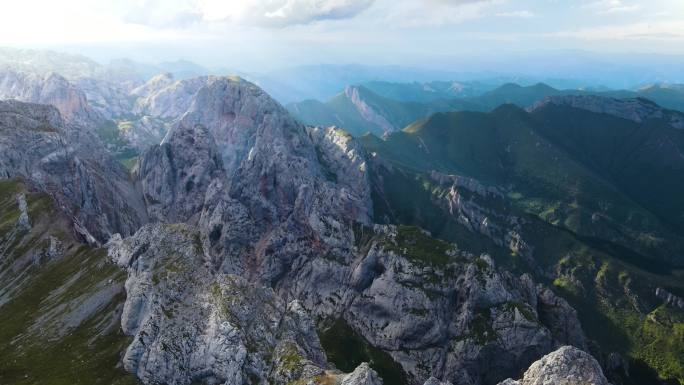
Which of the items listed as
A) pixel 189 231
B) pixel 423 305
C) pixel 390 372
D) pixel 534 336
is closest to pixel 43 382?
pixel 189 231

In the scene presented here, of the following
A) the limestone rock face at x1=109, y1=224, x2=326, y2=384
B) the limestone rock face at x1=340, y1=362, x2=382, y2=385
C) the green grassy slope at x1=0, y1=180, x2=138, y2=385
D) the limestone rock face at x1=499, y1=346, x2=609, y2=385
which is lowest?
the green grassy slope at x1=0, y1=180, x2=138, y2=385

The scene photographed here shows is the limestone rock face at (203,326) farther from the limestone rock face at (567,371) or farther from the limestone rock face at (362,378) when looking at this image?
the limestone rock face at (567,371)

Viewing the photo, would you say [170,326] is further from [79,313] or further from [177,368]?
[79,313]

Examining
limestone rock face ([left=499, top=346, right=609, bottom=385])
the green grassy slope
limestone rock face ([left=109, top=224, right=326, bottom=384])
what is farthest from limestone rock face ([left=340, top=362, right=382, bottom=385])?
the green grassy slope

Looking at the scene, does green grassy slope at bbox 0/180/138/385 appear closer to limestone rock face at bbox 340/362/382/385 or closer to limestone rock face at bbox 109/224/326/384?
limestone rock face at bbox 109/224/326/384

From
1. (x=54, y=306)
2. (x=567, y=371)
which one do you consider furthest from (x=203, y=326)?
(x=567, y=371)
